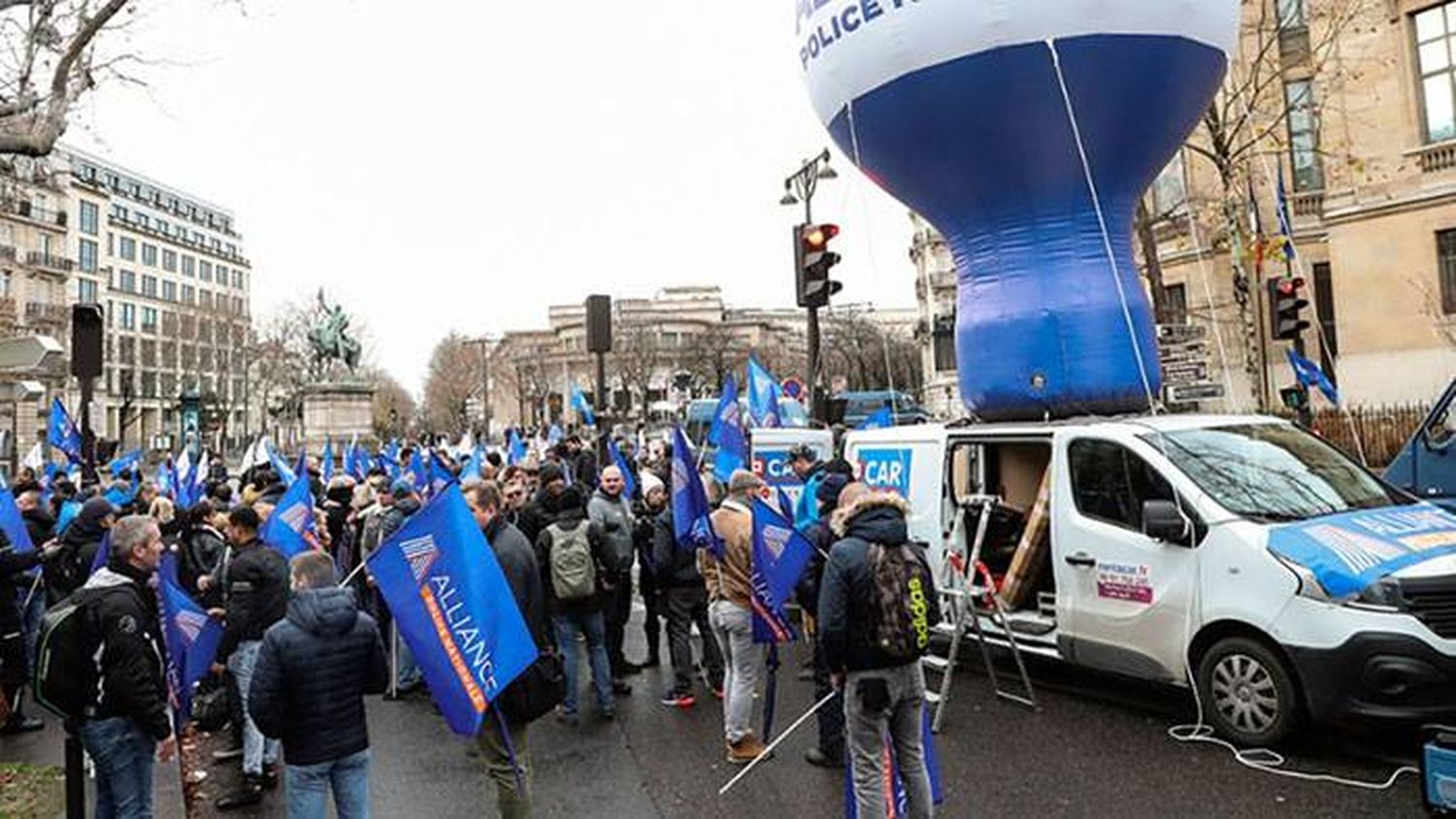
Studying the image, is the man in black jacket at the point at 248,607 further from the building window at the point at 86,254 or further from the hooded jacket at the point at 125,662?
the building window at the point at 86,254

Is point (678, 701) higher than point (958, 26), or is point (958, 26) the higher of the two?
point (958, 26)

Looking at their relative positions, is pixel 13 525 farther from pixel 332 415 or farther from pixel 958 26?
pixel 332 415

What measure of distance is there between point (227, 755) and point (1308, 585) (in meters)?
7.09

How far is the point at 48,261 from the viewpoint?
66.8 m

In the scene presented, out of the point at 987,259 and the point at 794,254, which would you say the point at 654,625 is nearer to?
the point at 987,259

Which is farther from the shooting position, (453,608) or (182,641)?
(182,641)

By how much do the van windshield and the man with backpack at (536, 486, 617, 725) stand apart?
13.4 feet

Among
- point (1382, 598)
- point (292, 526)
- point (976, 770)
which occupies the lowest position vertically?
point (976, 770)

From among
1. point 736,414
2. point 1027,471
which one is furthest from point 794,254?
point 1027,471

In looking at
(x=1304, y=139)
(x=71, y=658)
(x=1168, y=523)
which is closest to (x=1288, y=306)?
(x=1168, y=523)

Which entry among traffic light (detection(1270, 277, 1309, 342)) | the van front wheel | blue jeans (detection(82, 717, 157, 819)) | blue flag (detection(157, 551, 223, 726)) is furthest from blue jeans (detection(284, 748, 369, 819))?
traffic light (detection(1270, 277, 1309, 342))

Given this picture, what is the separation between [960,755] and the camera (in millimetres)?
6000

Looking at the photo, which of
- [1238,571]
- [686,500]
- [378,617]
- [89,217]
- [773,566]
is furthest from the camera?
[89,217]

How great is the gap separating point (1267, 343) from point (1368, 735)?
2528 centimetres
